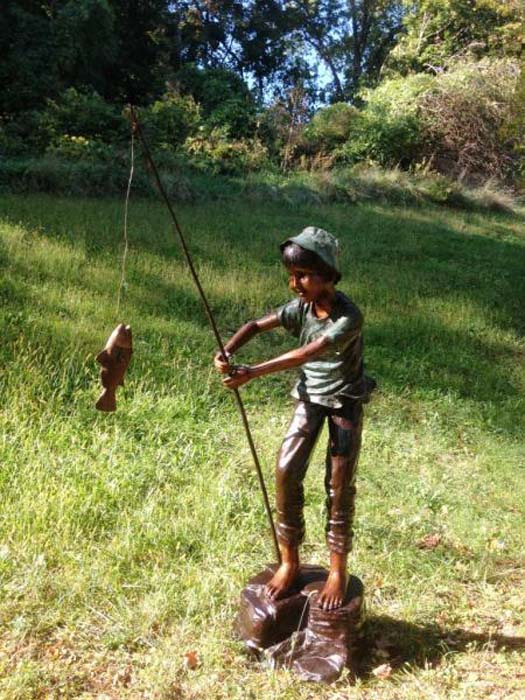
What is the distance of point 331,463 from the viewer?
8.96 feet

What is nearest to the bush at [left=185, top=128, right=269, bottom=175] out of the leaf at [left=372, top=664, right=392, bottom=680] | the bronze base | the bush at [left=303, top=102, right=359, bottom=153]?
the bush at [left=303, top=102, right=359, bottom=153]

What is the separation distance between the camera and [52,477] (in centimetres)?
381

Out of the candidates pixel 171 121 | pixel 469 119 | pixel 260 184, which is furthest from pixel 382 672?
pixel 469 119

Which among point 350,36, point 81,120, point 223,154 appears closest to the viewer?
point 81,120

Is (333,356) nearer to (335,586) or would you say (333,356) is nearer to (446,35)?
(335,586)

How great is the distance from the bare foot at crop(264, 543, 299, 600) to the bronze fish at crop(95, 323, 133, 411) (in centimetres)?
104

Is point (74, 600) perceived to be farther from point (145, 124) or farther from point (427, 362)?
point (145, 124)

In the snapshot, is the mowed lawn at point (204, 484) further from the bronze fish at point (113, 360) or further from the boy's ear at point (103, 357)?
the boy's ear at point (103, 357)

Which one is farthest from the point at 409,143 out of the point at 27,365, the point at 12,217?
the point at 27,365

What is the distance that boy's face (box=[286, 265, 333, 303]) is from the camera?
8.38 feet

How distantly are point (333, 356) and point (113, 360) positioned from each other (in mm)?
989

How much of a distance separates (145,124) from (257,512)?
13.3 m

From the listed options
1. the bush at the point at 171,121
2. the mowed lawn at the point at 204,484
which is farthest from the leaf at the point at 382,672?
the bush at the point at 171,121

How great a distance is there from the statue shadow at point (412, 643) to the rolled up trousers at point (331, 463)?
0.58 meters
